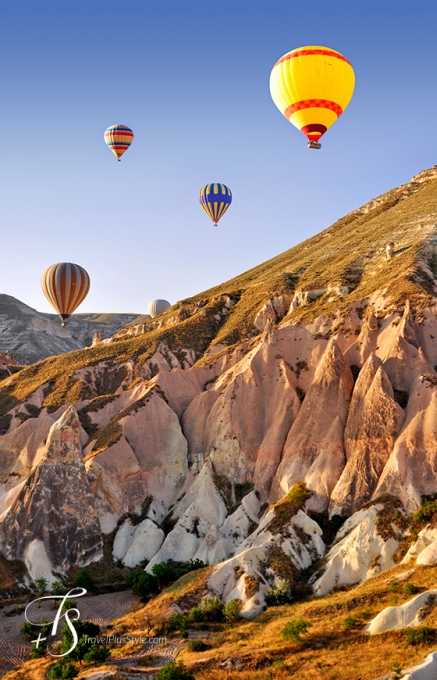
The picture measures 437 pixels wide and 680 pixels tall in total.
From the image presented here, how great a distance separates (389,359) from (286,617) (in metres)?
23.7

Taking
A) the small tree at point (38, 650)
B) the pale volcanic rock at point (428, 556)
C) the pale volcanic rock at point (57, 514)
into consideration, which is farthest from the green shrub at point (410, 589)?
the pale volcanic rock at point (57, 514)

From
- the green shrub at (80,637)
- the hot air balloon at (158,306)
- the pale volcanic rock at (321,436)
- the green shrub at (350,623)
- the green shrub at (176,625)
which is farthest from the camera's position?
the hot air balloon at (158,306)

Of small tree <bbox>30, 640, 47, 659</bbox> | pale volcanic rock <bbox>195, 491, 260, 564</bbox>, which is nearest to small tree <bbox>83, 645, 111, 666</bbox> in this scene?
small tree <bbox>30, 640, 47, 659</bbox>

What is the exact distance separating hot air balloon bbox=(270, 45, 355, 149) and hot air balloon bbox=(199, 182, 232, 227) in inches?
1098

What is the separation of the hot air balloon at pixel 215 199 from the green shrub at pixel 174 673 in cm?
5534

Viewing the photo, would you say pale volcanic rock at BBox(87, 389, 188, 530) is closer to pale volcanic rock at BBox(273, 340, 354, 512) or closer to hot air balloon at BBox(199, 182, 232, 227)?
pale volcanic rock at BBox(273, 340, 354, 512)

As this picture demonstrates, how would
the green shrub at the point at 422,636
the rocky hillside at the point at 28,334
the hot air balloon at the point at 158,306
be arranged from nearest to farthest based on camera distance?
the green shrub at the point at 422,636 → the hot air balloon at the point at 158,306 → the rocky hillside at the point at 28,334

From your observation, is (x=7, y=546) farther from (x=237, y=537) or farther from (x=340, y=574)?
(x=340, y=574)

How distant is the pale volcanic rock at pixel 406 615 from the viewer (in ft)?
105

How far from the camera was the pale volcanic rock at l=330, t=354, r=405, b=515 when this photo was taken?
1821 inches

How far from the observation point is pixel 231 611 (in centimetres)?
3953

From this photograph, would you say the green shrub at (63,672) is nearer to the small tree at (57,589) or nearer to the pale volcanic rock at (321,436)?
the small tree at (57,589)

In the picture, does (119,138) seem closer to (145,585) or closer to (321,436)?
(321,436)

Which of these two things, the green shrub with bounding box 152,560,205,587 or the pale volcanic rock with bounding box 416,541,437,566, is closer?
the pale volcanic rock with bounding box 416,541,437,566
